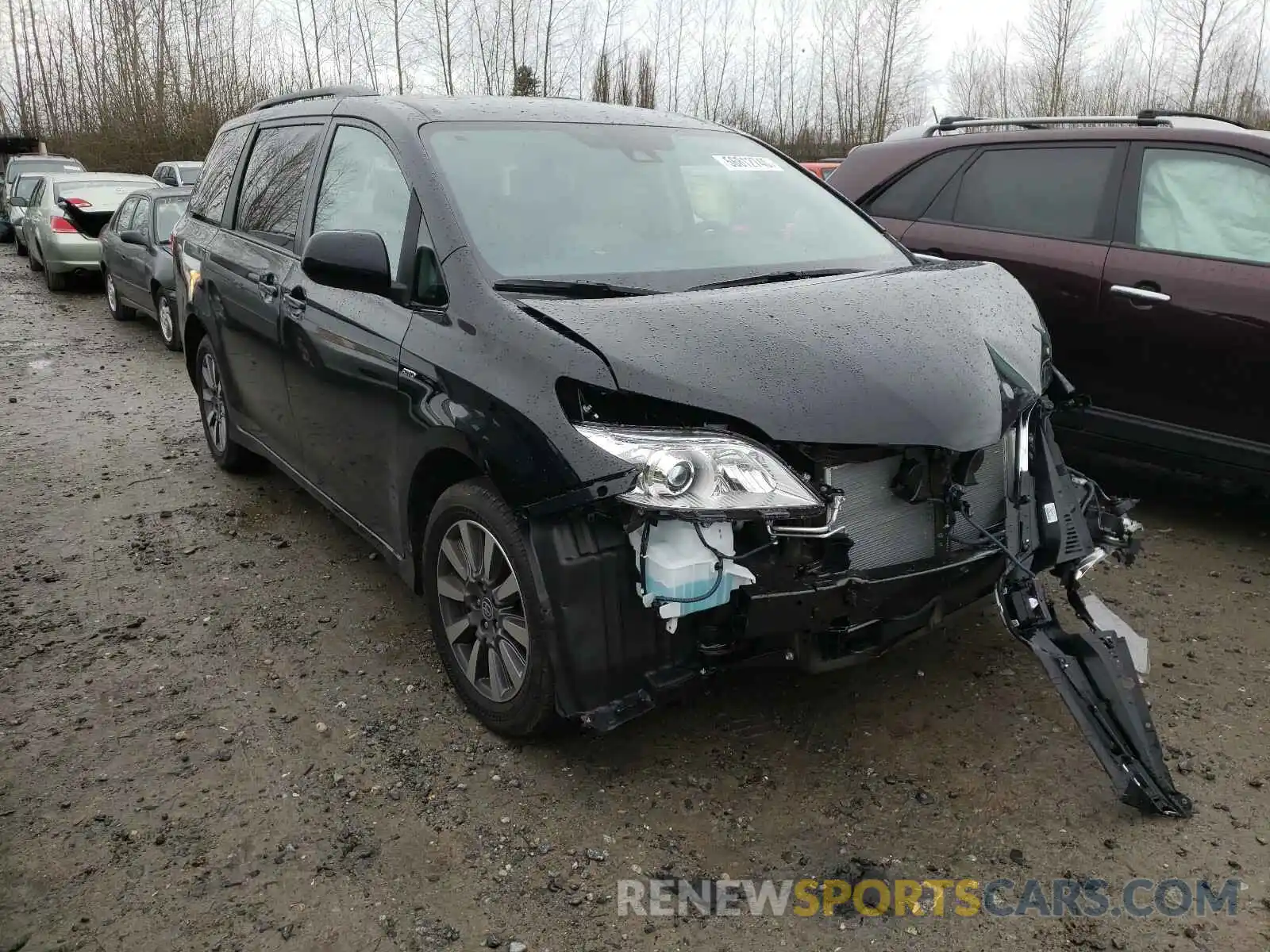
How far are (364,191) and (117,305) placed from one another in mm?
9275

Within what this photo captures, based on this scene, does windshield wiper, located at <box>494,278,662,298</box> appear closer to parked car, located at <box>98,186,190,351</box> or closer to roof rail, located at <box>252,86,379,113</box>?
roof rail, located at <box>252,86,379,113</box>

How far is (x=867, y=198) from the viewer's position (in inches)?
229

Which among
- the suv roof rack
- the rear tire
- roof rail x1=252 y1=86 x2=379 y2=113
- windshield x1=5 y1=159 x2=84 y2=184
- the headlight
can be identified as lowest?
the rear tire

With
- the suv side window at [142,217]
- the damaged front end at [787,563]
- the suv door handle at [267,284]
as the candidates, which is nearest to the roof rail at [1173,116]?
the damaged front end at [787,563]

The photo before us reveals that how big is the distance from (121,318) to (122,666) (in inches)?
362

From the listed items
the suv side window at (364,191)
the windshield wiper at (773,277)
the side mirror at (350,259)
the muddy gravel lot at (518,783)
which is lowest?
the muddy gravel lot at (518,783)

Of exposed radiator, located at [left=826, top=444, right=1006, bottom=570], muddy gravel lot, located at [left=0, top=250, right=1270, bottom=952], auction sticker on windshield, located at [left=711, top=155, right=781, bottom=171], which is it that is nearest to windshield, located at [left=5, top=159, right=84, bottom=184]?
muddy gravel lot, located at [left=0, top=250, right=1270, bottom=952]

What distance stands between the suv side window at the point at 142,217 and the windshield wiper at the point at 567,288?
8296mm

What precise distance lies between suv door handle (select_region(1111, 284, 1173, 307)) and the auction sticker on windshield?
1.73m

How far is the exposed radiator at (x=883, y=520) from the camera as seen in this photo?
2.62 m

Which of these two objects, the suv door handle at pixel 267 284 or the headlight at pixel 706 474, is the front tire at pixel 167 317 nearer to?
the suv door handle at pixel 267 284

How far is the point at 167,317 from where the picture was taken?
9.57 metres

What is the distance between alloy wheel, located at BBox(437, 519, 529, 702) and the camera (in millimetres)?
2926

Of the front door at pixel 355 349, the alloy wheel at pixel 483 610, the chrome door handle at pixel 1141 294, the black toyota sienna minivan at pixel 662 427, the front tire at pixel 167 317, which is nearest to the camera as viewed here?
the black toyota sienna minivan at pixel 662 427
